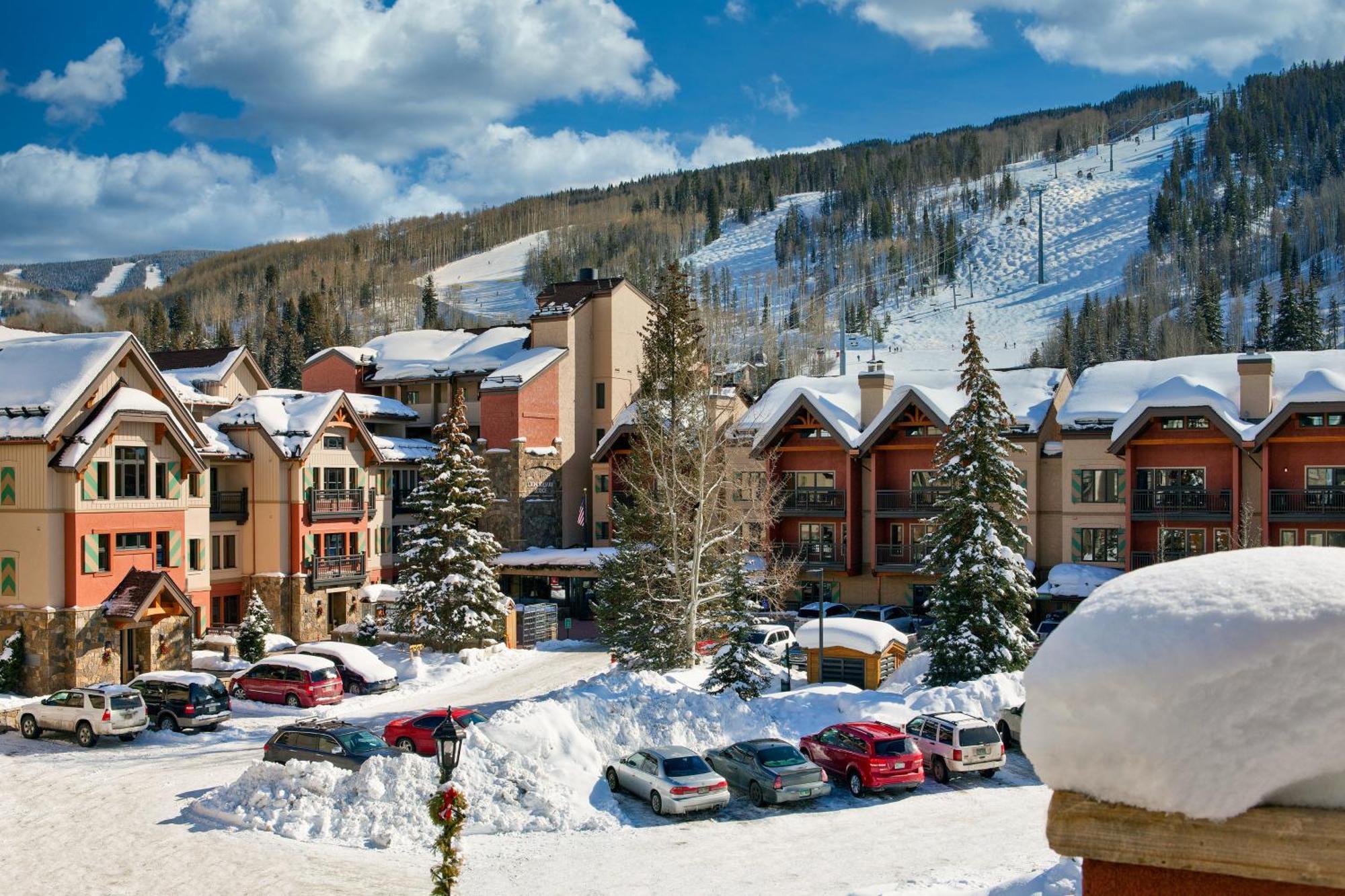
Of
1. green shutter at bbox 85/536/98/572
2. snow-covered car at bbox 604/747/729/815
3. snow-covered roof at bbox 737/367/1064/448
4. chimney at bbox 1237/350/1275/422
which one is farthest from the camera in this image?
snow-covered roof at bbox 737/367/1064/448

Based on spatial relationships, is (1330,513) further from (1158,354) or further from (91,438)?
(1158,354)

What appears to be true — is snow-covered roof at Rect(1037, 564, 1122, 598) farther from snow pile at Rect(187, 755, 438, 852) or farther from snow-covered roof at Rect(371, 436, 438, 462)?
snow pile at Rect(187, 755, 438, 852)

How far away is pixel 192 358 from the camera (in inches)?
2363

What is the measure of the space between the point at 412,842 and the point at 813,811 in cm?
815

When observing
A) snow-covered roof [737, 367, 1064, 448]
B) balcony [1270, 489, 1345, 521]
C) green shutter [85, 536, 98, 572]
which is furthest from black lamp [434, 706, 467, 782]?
balcony [1270, 489, 1345, 521]

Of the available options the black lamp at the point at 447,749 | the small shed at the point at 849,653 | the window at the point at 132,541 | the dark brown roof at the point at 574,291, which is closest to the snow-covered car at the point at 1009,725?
the small shed at the point at 849,653

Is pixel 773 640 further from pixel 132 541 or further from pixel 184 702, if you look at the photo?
pixel 132 541

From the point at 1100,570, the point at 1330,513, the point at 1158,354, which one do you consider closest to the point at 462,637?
the point at 1100,570

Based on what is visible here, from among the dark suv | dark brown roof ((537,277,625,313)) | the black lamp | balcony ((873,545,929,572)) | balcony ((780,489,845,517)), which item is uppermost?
dark brown roof ((537,277,625,313))

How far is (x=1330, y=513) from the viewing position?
4231 cm

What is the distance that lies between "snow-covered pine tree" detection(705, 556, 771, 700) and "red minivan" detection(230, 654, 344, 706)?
486 inches

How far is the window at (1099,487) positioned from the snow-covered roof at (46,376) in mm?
38026

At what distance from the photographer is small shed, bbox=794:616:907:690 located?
36.7m

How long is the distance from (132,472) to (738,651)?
867 inches
